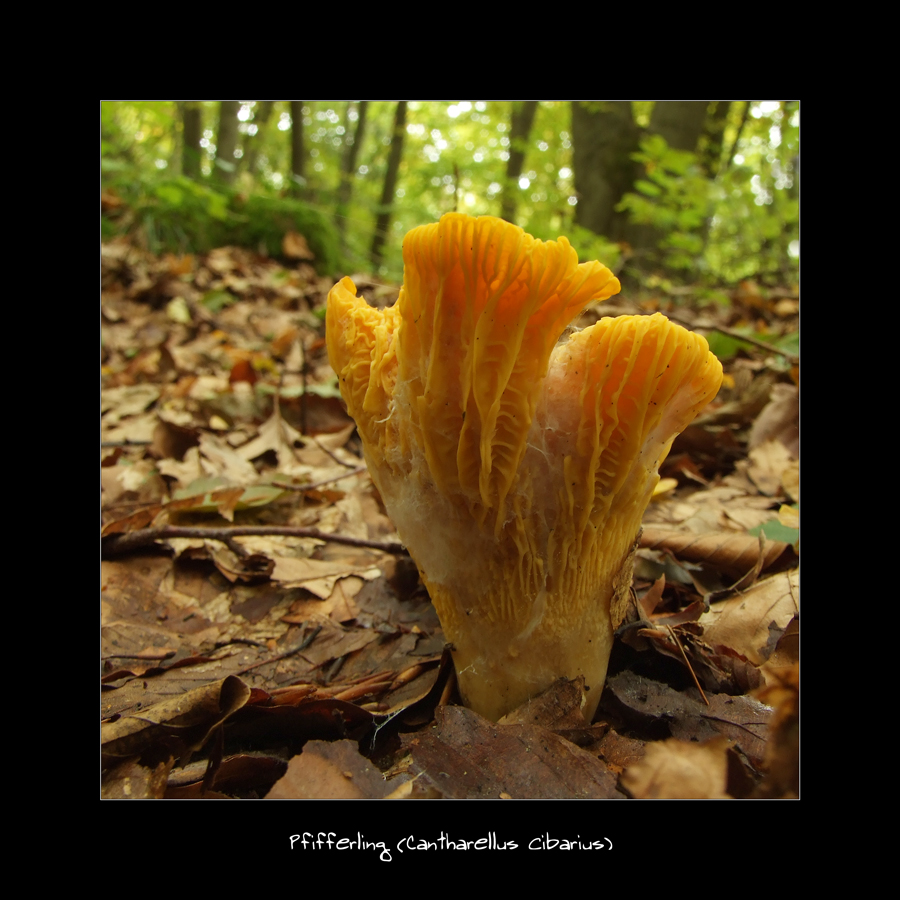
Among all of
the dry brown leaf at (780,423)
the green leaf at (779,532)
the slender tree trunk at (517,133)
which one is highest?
the slender tree trunk at (517,133)

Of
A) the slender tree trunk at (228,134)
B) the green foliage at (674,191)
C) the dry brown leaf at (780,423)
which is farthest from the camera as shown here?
the slender tree trunk at (228,134)

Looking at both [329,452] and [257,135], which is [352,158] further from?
[329,452]

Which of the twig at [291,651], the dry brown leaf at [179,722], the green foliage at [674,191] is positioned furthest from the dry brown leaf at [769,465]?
the green foliage at [674,191]

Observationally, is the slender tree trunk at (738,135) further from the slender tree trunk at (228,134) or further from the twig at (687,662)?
the twig at (687,662)

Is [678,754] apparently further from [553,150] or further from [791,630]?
[553,150]

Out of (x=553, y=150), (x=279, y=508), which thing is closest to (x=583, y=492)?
(x=279, y=508)
